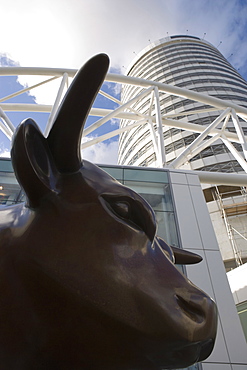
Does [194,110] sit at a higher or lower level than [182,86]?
lower

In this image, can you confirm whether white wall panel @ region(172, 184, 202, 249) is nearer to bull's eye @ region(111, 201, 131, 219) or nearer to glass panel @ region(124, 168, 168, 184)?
glass panel @ region(124, 168, 168, 184)

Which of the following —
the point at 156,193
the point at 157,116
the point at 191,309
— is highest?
the point at 157,116

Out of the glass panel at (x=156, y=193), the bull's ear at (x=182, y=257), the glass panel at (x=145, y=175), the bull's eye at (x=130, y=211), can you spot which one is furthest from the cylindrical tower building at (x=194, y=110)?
the bull's eye at (x=130, y=211)

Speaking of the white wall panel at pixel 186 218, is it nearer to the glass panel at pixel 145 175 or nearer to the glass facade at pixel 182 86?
the glass panel at pixel 145 175

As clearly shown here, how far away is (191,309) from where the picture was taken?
101cm

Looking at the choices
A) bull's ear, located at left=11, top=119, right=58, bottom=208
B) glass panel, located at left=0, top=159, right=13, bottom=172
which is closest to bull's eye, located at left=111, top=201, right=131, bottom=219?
bull's ear, located at left=11, top=119, right=58, bottom=208

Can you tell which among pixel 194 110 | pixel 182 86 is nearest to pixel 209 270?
pixel 194 110

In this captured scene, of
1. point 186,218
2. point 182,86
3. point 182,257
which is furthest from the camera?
point 182,86

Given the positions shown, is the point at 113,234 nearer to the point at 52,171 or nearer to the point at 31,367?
the point at 52,171

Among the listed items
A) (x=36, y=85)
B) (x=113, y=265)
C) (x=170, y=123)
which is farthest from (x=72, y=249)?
(x=170, y=123)

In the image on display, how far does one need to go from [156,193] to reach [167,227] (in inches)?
46.4

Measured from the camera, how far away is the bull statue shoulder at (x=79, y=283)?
37.0 inches

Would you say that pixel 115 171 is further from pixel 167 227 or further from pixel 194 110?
pixel 194 110

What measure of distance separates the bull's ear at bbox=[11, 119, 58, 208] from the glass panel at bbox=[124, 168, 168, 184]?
7149 mm
